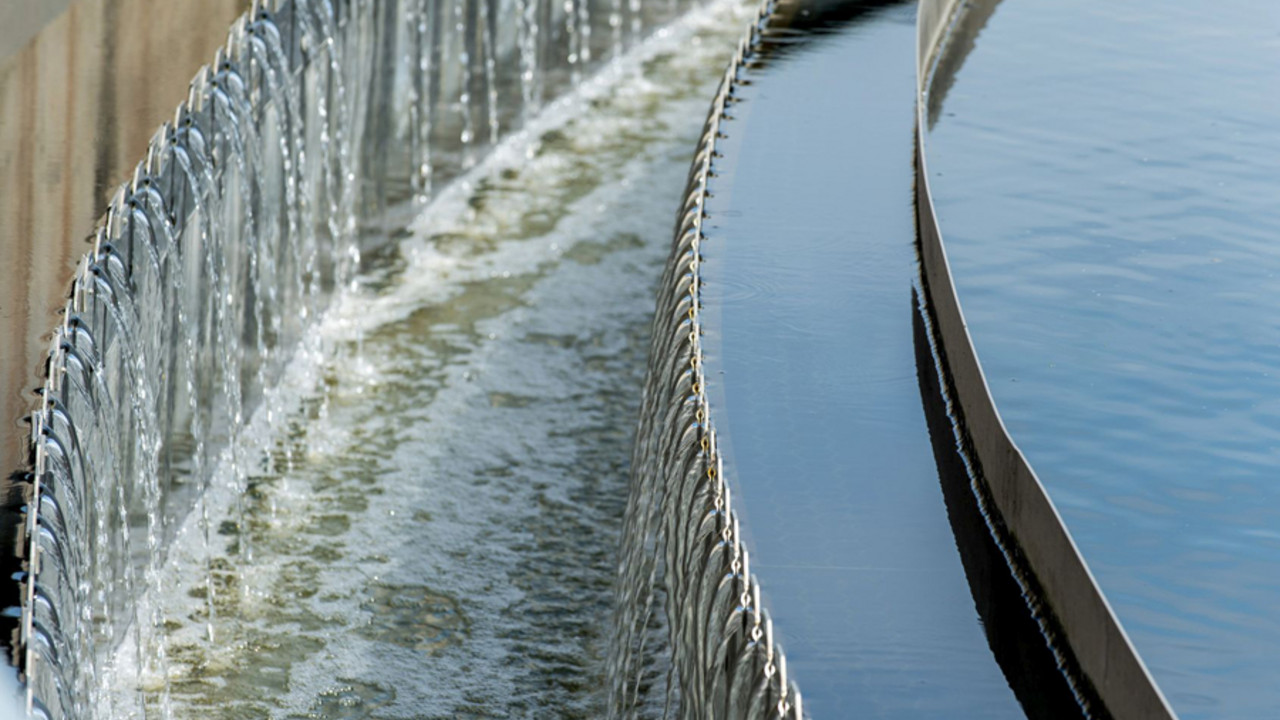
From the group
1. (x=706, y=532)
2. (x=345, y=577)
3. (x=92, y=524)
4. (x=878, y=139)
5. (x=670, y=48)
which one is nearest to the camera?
(x=706, y=532)

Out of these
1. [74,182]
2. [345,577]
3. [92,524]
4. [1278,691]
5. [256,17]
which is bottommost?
[345,577]

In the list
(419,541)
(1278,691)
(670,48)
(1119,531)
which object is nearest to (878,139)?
(419,541)

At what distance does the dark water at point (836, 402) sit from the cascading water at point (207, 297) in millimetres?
2187

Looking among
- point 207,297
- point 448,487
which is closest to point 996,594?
point 448,487

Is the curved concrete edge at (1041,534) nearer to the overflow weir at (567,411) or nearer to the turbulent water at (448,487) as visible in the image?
the overflow weir at (567,411)

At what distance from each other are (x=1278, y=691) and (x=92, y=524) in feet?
13.6

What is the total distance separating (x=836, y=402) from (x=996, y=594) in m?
1.14

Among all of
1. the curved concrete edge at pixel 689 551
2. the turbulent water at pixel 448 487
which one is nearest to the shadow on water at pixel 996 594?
the curved concrete edge at pixel 689 551

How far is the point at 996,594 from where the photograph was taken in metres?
4.80

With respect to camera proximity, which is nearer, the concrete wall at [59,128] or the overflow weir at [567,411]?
the overflow weir at [567,411]

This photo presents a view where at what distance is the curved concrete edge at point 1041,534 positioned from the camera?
12.9 ft

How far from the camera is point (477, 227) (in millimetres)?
11438

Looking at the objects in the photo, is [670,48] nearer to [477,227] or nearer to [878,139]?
[477,227]

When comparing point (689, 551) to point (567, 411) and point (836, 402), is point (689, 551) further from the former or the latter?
point (567, 411)
